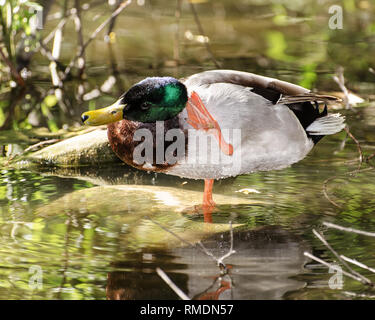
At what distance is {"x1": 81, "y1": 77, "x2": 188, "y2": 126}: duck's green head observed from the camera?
140 inches

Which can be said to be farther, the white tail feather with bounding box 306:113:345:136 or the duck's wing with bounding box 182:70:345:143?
the white tail feather with bounding box 306:113:345:136

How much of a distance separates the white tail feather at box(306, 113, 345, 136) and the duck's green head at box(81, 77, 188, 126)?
0.85 metres

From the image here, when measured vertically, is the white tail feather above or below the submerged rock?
above

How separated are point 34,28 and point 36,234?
3191 mm

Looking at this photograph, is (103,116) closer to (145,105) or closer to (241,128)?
(145,105)

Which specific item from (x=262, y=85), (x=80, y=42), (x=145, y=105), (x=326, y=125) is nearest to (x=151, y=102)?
(x=145, y=105)

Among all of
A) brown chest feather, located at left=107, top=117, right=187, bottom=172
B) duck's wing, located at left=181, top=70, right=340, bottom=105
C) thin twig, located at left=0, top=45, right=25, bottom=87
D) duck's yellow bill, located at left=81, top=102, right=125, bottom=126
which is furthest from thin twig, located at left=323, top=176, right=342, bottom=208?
thin twig, located at left=0, top=45, right=25, bottom=87

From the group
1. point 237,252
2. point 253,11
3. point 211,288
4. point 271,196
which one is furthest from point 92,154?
point 253,11

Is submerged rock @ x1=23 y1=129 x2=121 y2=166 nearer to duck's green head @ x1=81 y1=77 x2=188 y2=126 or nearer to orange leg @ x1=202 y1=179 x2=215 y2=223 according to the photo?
orange leg @ x1=202 y1=179 x2=215 y2=223

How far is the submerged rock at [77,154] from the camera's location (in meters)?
4.76

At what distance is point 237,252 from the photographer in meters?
3.35

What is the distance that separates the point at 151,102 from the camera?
3598 mm

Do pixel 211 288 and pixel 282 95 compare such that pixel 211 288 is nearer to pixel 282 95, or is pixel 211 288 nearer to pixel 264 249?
pixel 264 249

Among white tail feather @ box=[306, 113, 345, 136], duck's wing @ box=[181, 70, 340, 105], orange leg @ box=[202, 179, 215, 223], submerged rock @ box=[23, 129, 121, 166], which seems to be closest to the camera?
A: duck's wing @ box=[181, 70, 340, 105]
